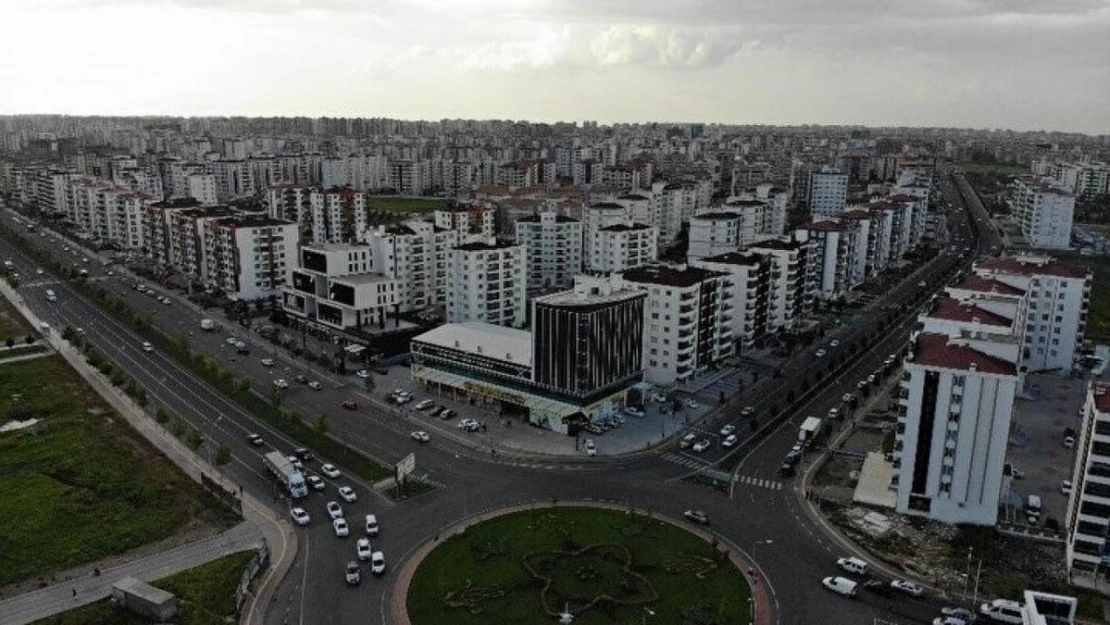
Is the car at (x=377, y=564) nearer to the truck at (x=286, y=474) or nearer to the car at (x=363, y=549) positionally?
the car at (x=363, y=549)

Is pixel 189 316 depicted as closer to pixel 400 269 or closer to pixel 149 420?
pixel 400 269

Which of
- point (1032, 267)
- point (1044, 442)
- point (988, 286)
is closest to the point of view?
point (1044, 442)

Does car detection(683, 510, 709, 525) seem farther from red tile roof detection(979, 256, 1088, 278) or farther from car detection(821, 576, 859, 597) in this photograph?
red tile roof detection(979, 256, 1088, 278)

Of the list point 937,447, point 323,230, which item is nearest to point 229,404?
point 937,447

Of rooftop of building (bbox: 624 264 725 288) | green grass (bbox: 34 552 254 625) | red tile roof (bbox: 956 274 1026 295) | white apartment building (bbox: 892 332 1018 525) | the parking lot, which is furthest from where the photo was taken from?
rooftop of building (bbox: 624 264 725 288)

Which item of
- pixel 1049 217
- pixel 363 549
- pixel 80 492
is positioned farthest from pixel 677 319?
pixel 1049 217

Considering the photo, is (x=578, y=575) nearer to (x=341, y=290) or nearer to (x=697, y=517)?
(x=697, y=517)

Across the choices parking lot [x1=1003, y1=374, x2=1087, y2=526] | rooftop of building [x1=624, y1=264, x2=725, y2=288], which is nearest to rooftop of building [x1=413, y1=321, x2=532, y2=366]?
rooftop of building [x1=624, y1=264, x2=725, y2=288]
